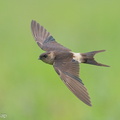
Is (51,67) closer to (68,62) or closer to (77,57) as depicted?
(77,57)

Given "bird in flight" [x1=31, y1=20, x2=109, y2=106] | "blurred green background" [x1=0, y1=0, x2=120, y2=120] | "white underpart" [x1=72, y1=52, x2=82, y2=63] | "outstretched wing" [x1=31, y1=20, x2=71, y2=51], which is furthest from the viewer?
"blurred green background" [x1=0, y1=0, x2=120, y2=120]

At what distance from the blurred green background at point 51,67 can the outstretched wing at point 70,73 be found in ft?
2.80

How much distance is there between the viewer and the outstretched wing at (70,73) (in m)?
7.67

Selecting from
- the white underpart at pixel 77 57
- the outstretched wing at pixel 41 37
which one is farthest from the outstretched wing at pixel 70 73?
the outstretched wing at pixel 41 37

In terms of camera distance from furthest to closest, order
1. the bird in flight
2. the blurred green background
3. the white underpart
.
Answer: the blurred green background < the white underpart < the bird in flight

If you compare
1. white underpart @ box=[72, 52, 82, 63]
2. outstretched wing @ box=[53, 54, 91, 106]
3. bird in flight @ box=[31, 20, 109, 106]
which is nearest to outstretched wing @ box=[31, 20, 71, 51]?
bird in flight @ box=[31, 20, 109, 106]

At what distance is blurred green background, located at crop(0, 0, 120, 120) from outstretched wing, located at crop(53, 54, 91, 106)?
0.85 m

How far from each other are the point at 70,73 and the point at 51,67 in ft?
9.72

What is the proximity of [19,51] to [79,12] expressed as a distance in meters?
3.40

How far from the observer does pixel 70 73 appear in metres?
7.98

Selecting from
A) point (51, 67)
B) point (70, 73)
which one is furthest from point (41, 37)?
point (51, 67)

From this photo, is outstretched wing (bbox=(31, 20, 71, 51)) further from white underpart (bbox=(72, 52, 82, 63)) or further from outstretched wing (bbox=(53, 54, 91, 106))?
outstretched wing (bbox=(53, 54, 91, 106))

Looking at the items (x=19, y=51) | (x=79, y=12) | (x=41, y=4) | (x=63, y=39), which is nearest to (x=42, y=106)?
(x=19, y=51)

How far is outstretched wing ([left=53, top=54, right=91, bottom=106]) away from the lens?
25.2 feet
